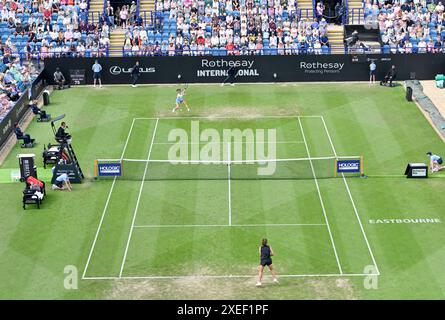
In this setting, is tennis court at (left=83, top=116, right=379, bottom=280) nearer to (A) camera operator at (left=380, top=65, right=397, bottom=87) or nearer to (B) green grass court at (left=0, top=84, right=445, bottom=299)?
(B) green grass court at (left=0, top=84, right=445, bottom=299)

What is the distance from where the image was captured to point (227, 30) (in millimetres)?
65875

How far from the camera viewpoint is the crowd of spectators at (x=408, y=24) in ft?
213

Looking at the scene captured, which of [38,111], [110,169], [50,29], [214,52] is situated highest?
[50,29]

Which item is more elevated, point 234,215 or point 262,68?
point 262,68

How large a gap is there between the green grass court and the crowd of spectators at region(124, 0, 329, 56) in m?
7.74

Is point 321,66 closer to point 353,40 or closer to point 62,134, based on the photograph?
point 353,40

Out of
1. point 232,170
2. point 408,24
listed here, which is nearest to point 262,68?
point 408,24

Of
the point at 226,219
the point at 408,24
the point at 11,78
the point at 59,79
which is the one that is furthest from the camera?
the point at 408,24

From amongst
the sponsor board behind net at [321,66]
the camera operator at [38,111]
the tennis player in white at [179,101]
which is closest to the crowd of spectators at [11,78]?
the camera operator at [38,111]

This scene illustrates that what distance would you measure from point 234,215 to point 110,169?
8.13 metres

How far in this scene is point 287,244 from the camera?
1468 inches

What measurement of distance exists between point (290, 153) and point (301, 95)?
40.7 ft

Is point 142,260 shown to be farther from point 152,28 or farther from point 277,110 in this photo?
point 152,28

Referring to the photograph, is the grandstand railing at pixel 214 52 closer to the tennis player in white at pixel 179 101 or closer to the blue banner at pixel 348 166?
the tennis player in white at pixel 179 101
